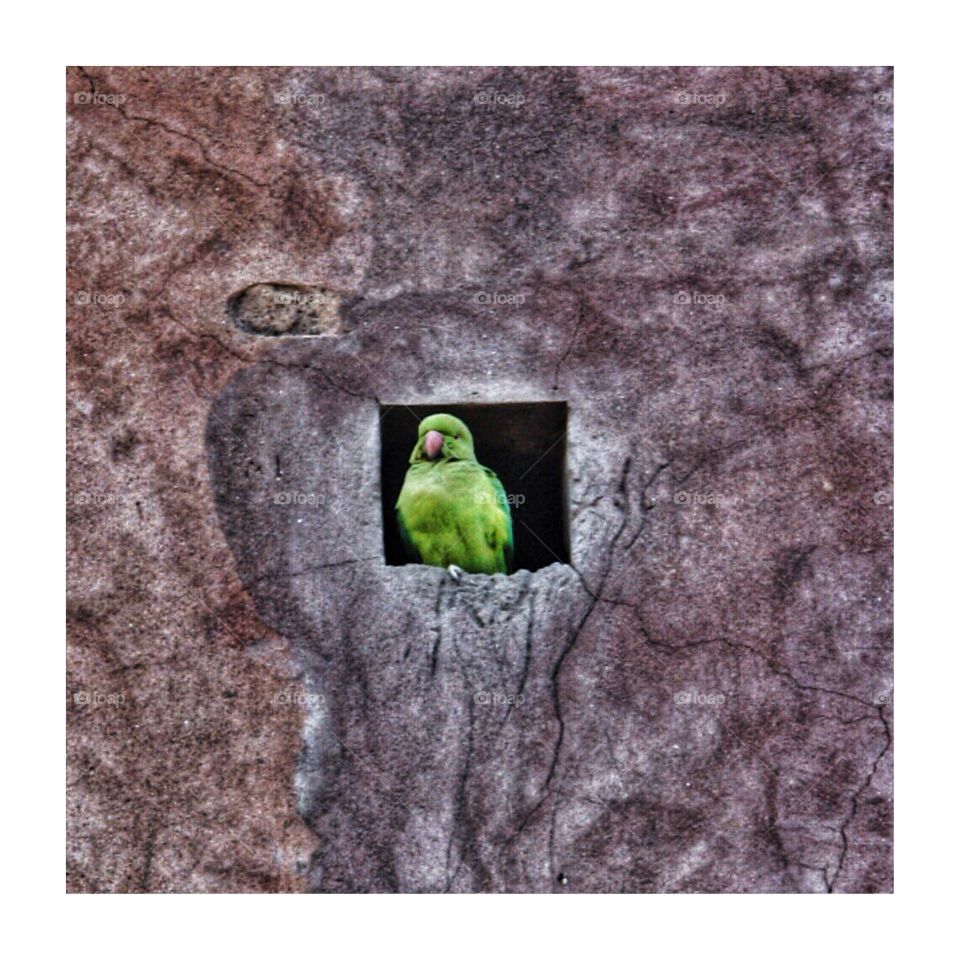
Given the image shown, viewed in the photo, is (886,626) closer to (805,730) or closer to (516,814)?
(805,730)

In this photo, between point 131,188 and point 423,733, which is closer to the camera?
point 423,733

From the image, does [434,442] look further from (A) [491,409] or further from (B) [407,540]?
(B) [407,540]

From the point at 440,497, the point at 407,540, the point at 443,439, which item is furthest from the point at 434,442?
the point at 407,540

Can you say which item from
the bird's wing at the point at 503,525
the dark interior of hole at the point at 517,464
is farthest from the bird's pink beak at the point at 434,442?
the bird's wing at the point at 503,525

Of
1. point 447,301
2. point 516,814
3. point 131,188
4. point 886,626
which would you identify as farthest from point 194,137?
point 886,626

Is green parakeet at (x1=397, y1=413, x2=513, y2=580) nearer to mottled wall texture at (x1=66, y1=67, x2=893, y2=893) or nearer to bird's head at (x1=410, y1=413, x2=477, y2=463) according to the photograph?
bird's head at (x1=410, y1=413, x2=477, y2=463)
